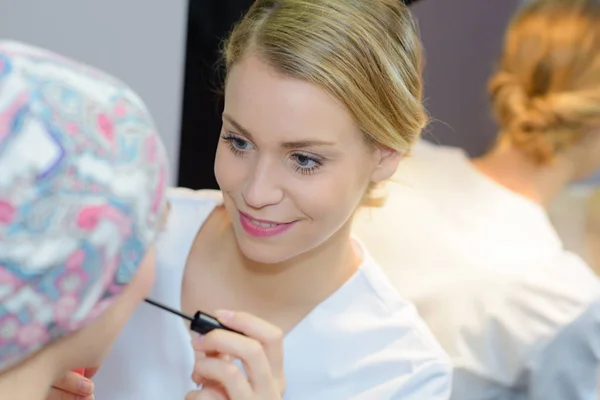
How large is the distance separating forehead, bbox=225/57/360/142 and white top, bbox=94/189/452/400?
26cm

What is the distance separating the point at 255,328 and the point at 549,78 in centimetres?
84

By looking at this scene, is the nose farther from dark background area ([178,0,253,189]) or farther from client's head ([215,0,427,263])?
dark background area ([178,0,253,189])

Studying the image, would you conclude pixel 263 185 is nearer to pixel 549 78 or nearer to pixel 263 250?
pixel 263 250

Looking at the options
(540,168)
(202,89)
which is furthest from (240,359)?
(540,168)

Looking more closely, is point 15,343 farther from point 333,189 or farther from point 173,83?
point 173,83

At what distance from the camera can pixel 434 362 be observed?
0.91 m

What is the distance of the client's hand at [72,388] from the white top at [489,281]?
507 mm

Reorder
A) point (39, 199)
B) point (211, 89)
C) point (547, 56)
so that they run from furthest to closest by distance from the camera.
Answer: point (547, 56) < point (211, 89) < point (39, 199)

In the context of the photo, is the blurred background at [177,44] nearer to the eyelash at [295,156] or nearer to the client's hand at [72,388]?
the eyelash at [295,156]

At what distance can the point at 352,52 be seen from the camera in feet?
2.51

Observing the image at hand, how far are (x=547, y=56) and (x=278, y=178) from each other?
0.75 m

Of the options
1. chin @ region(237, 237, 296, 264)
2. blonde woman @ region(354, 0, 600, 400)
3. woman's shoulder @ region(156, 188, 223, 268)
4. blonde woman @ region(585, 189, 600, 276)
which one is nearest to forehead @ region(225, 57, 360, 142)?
chin @ region(237, 237, 296, 264)

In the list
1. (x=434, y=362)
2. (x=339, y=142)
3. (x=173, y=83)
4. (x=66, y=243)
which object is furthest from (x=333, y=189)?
(x=173, y=83)

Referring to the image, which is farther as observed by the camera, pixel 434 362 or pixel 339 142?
pixel 434 362
